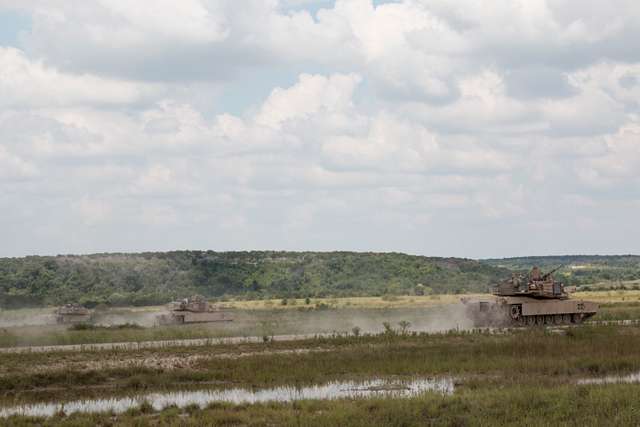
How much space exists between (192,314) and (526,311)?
22049 mm

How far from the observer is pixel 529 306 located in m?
53.8

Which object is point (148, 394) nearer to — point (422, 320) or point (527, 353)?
point (527, 353)

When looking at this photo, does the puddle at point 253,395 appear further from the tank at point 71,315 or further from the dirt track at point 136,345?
the tank at point 71,315

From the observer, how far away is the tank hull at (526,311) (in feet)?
176

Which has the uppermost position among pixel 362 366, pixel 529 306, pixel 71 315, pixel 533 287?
pixel 533 287

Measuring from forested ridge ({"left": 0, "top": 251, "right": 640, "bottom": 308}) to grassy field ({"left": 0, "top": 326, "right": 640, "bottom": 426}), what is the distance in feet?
165

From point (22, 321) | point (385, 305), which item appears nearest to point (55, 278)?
point (22, 321)

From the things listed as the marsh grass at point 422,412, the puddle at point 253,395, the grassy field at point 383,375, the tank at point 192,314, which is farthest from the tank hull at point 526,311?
the marsh grass at point 422,412

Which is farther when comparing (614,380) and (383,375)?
(383,375)

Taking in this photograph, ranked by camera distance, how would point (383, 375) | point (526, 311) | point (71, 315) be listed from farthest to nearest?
point (71, 315) < point (526, 311) < point (383, 375)

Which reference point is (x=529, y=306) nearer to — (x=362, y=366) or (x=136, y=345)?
(x=362, y=366)

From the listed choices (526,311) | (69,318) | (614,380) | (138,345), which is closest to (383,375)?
(614,380)

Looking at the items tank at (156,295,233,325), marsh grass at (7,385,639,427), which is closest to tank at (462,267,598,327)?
tank at (156,295,233,325)

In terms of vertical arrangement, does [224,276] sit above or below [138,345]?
above
